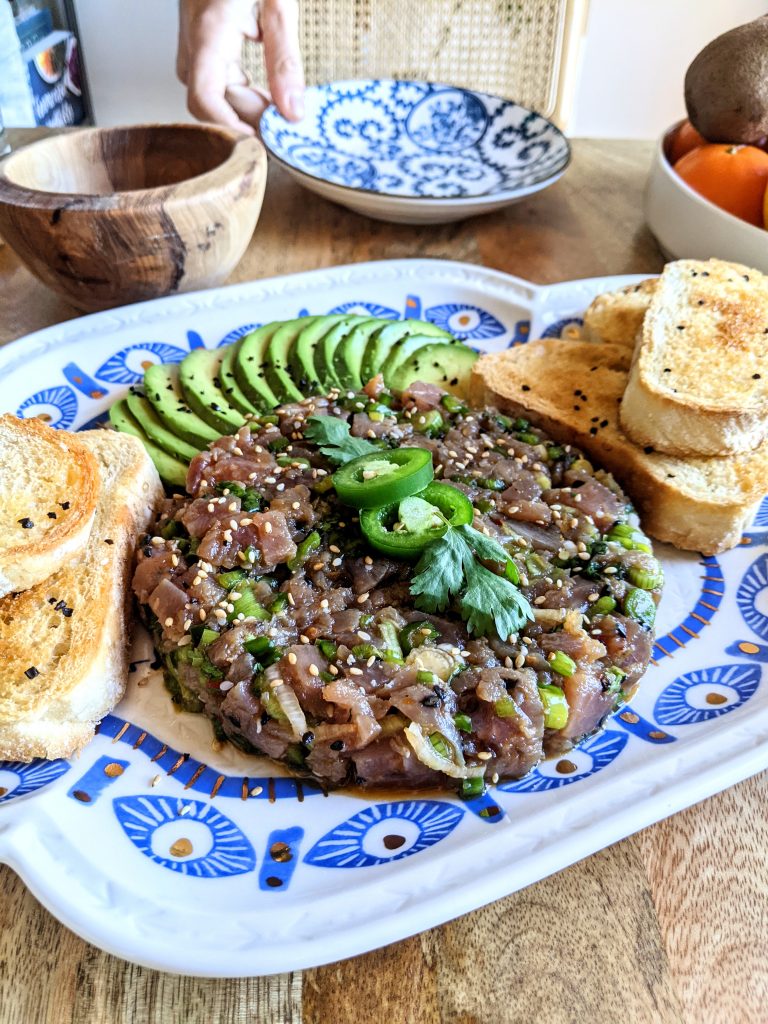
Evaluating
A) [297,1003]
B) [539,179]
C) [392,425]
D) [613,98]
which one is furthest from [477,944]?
[613,98]

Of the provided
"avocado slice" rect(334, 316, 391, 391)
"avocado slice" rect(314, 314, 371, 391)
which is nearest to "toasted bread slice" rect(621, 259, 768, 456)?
"avocado slice" rect(334, 316, 391, 391)

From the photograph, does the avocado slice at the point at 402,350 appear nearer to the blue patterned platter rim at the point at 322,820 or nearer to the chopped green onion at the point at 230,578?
the chopped green onion at the point at 230,578

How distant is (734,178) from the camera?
15.4 ft

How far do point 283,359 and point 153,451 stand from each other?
79 cm

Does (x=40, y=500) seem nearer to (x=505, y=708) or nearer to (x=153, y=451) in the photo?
(x=153, y=451)

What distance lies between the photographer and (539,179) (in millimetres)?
5293

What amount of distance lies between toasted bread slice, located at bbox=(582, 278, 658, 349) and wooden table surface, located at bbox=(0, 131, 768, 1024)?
2.29m

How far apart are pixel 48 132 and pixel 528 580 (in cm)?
546

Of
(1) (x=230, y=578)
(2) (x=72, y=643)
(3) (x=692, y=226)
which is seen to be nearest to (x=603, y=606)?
(1) (x=230, y=578)

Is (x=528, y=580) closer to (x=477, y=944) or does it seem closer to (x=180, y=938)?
(x=477, y=944)

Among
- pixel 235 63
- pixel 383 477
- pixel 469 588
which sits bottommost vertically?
pixel 469 588

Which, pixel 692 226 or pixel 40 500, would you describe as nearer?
pixel 40 500

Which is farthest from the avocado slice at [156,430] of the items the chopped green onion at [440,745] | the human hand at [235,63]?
the human hand at [235,63]

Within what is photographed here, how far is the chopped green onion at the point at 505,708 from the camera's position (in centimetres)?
243
